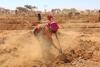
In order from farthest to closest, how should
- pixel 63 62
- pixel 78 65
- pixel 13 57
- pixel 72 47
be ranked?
pixel 72 47 < pixel 13 57 < pixel 63 62 < pixel 78 65

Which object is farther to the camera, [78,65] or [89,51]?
[89,51]

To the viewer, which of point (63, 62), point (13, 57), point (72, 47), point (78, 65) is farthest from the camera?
point (72, 47)

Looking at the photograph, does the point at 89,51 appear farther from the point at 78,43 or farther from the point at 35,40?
the point at 35,40

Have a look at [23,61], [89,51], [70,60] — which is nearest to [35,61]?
[23,61]

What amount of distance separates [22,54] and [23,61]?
0.73 metres

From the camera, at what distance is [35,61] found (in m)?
12.0

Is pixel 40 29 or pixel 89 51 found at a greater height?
pixel 40 29

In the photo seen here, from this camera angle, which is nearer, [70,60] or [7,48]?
[70,60]

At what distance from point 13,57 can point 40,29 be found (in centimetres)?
157

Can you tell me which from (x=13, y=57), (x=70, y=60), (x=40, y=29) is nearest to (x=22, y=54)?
(x=13, y=57)

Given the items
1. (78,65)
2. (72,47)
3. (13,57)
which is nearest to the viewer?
(78,65)

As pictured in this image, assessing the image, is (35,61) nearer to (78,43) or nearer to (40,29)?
(40,29)

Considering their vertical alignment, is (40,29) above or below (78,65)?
above

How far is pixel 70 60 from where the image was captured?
11.8 m
